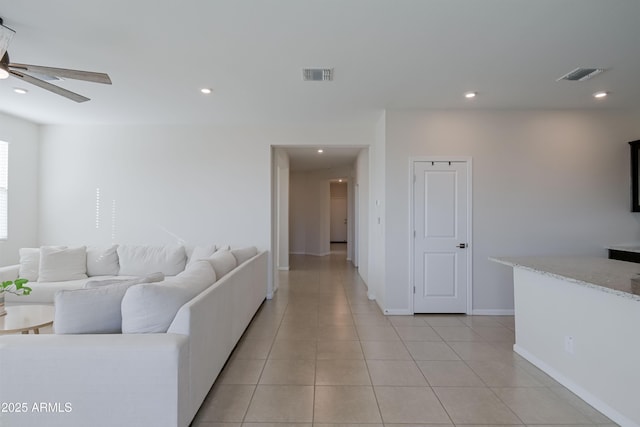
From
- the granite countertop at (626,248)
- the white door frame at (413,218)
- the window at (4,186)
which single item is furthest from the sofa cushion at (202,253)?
the granite countertop at (626,248)

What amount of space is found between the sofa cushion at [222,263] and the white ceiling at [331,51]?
1.85 m

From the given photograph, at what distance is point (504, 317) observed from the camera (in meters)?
4.02

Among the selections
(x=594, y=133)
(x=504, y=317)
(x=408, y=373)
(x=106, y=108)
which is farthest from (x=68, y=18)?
(x=594, y=133)

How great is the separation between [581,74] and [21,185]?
723 cm

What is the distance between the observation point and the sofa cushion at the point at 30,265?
379cm

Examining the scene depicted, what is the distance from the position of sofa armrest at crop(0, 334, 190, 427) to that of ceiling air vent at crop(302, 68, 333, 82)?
261 centimetres

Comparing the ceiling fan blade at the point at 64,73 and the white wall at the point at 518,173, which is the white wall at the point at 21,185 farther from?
the white wall at the point at 518,173

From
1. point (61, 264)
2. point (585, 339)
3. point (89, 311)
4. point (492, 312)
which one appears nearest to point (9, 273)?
point (61, 264)

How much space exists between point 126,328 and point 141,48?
7.42 feet

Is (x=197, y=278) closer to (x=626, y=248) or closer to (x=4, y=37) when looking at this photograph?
(x=4, y=37)

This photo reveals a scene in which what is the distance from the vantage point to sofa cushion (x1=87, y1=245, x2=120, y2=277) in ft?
13.5

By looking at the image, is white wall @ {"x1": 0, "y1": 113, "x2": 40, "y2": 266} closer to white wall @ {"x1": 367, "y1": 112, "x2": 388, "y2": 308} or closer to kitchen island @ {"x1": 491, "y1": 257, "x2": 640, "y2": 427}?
white wall @ {"x1": 367, "y1": 112, "x2": 388, "y2": 308}

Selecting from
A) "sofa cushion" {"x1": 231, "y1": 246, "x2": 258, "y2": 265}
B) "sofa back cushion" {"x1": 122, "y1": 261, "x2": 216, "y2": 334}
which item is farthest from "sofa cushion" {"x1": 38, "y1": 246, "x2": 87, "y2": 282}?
"sofa back cushion" {"x1": 122, "y1": 261, "x2": 216, "y2": 334}

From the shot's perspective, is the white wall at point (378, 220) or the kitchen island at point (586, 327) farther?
the white wall at point (378, 220)
